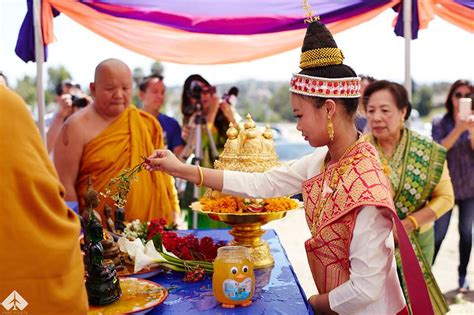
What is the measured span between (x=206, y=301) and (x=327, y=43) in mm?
906

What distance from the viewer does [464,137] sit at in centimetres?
416

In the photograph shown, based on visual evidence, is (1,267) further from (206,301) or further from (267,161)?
(267,161)

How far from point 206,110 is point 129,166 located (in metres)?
1.76

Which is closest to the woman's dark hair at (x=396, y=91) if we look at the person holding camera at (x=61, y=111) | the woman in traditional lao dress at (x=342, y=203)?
the woman in traditional lao dress at (x=342, y=203)

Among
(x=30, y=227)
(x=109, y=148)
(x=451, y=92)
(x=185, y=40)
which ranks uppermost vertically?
(x=185, y=40)

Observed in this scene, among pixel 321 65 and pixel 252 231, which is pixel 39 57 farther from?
pixel 321 65

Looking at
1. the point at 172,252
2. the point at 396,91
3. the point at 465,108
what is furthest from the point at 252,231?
the point at 465,108

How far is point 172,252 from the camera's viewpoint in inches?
78.2

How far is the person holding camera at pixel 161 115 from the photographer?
4703 mm

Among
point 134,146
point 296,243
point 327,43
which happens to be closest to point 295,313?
point 327,43

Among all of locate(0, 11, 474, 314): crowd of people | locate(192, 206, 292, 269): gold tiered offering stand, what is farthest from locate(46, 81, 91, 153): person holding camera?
locate(192, 206, 292, 269): gold tiered offering stand

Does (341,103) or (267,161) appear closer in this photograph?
(341,103)

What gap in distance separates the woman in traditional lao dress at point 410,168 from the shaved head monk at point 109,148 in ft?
4.50

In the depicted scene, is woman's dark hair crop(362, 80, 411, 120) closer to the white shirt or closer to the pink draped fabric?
the pink draped fabric
